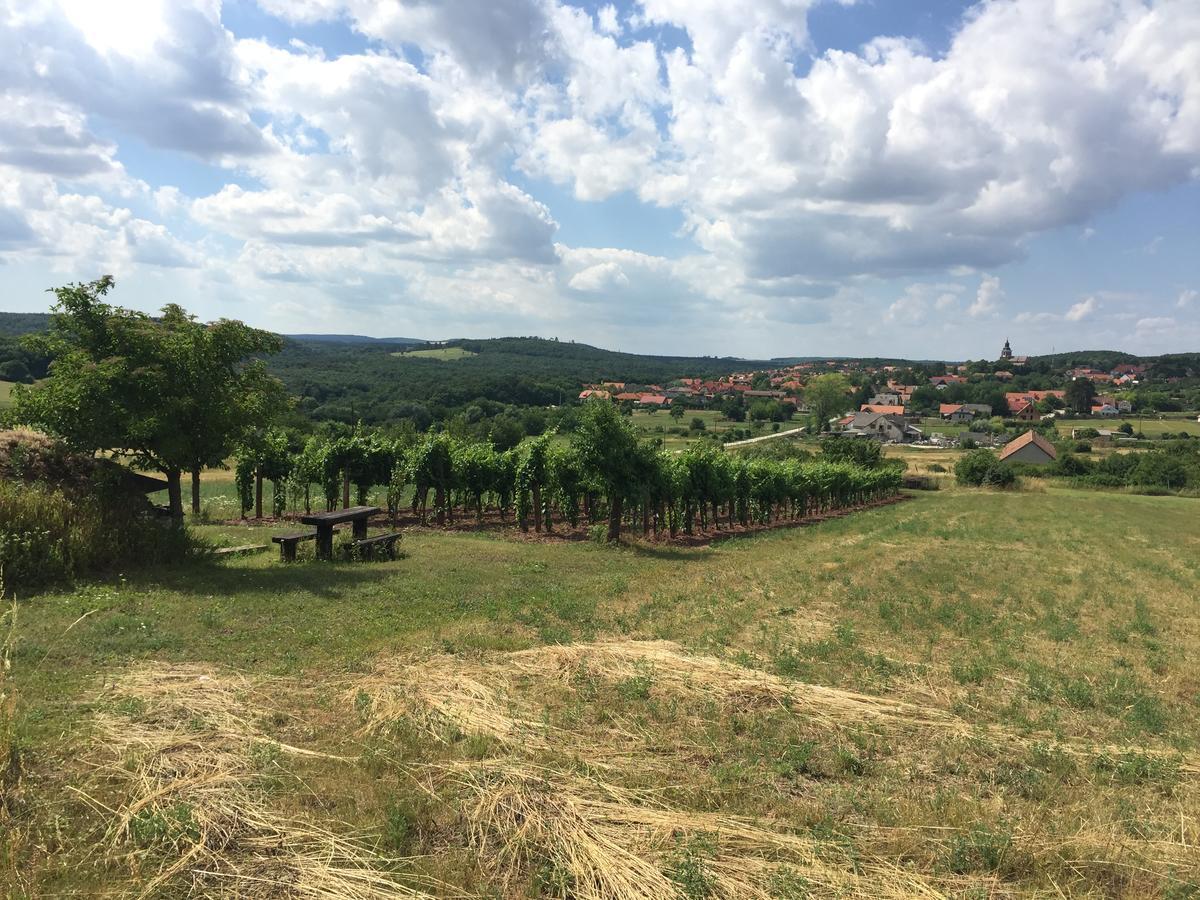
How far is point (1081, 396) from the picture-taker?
136 meters

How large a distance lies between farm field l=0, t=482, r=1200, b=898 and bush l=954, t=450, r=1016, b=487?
5531cm

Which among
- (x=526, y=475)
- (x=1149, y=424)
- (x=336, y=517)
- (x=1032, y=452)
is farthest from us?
(x=1149, y=424)

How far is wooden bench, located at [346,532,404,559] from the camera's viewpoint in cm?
1527

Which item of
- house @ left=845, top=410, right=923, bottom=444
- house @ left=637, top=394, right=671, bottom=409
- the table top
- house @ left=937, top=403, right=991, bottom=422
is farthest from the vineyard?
house @ left=937, top=403, right=991, bottom=422

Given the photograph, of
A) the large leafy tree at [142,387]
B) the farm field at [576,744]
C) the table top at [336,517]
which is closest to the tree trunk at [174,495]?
the large leafy tree at [142,387]

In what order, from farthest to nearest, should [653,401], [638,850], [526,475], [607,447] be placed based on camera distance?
[653,401], [526,475], [607,447], [638,850]

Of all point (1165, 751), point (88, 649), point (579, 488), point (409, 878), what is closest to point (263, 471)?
point (579, 488)

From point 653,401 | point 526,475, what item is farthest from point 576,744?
point 653,401

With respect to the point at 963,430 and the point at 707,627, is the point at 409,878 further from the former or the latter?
the point at 963,430

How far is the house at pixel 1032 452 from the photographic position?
74.5 metres

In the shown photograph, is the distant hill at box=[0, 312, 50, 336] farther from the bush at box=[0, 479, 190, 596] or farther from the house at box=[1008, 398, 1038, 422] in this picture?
the house at box=[1008, 398, 1038, 422]

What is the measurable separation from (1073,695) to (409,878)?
8.16m

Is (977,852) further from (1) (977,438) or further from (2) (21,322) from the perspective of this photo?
(2) (21,322)

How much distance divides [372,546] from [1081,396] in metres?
160
